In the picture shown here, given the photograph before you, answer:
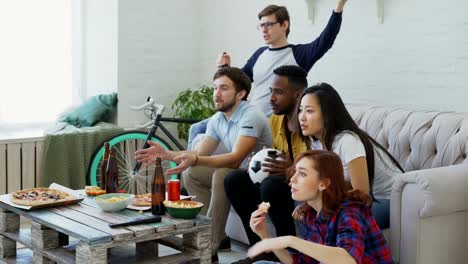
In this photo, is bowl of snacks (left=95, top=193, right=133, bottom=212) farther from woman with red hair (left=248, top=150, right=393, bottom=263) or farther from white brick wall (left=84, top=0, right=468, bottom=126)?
white brick wall (left=84, top=0, right=468, bottom=126)

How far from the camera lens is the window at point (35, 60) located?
5.34 metres

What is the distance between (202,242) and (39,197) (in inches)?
31.7

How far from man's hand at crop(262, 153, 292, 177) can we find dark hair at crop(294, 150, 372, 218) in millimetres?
883

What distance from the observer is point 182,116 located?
5375 millimetres

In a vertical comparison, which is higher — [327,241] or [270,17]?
[270,17]

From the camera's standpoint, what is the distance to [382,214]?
320 centimetres

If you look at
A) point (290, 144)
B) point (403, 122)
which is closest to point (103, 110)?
point (290, 144)

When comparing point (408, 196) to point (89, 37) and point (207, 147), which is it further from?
point (89, 37)

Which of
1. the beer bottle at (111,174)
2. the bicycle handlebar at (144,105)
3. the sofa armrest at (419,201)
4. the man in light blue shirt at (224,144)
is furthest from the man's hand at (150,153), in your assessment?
the bicycle handlebar at (144,105)

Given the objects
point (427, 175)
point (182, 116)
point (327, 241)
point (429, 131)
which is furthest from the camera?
point (182, 116)

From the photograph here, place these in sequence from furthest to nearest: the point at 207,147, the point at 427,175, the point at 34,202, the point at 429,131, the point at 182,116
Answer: the point at 182,116
the point at 207,147
the point at 429,131
the point at 34,202
the point at 427,175

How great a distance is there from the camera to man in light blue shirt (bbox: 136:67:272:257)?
3786 millimetres

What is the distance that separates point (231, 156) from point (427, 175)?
1141mm

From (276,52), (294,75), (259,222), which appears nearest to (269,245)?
(259,222)
